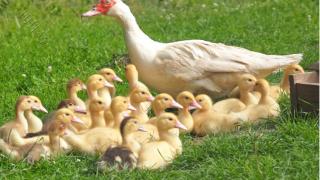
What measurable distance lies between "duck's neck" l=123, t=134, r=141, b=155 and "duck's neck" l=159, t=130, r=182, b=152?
225 mm

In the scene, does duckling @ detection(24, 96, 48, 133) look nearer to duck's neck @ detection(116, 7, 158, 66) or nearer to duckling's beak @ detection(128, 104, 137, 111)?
duckling's beak @ detection(128, 104, 137, 111)

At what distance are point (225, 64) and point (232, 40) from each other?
407 cm

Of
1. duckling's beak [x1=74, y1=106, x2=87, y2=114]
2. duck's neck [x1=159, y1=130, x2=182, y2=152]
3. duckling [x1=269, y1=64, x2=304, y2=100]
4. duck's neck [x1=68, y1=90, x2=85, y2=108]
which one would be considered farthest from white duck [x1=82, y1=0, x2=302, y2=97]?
duck's neck [x1=159, y1=130, x2=182, y2=152]

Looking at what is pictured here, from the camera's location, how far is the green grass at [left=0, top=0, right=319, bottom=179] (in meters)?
6.38

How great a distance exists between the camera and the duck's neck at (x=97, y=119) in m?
7.59

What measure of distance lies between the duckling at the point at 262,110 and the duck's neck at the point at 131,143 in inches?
46.9

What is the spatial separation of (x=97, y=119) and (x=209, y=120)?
922 mm

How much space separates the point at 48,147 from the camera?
22.9ft

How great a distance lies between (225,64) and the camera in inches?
333

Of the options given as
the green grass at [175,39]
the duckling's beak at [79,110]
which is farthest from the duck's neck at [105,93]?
the green grass at [175,39]

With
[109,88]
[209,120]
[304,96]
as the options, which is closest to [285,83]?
[209,120]

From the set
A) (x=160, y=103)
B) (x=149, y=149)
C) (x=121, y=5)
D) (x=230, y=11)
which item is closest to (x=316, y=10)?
(x=230, y=11)

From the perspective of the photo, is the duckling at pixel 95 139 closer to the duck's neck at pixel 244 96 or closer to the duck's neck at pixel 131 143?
the duck's neck at pixel 131 143

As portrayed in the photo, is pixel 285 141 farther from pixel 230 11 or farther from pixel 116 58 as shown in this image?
pixel 230 11
